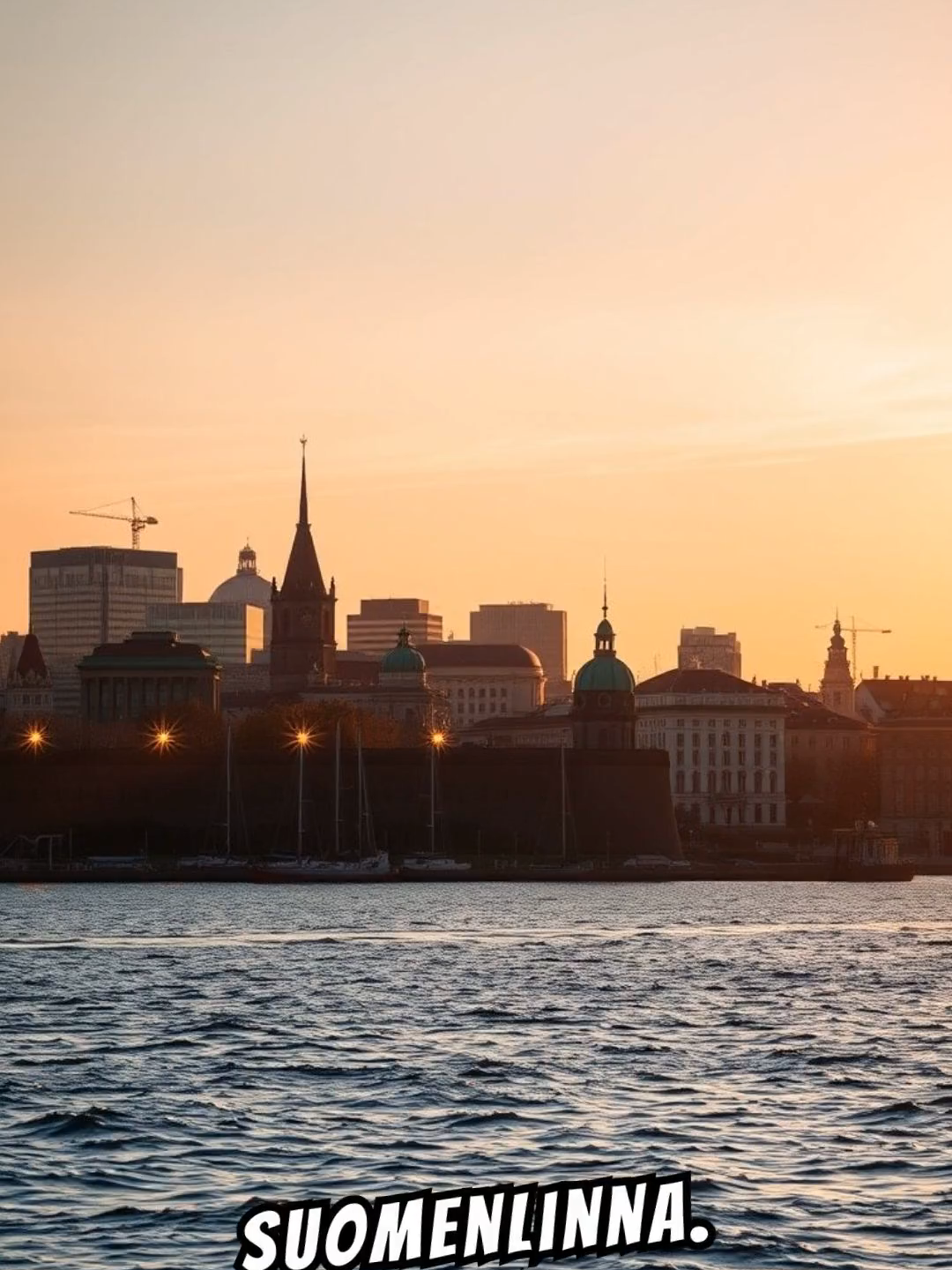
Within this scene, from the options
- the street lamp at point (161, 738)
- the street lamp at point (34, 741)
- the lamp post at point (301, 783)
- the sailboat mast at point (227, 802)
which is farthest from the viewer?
the street lamp at point (161, 738)

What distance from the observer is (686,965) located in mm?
71375

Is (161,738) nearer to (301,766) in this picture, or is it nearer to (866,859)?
(301,766)

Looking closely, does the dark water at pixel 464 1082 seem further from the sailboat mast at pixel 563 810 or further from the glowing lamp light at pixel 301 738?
the glowing lamp light at pixel 301 738

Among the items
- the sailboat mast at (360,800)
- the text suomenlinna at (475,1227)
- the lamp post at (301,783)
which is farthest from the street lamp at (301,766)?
the text suomenlinna at (475,1227)

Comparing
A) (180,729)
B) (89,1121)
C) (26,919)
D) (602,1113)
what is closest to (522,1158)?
(602,1113)

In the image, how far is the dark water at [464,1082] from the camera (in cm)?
3158

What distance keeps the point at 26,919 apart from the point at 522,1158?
5964 cm

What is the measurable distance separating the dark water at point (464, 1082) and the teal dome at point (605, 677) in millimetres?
82670

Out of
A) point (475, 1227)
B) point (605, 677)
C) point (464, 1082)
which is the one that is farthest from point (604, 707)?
point (475, 1227)

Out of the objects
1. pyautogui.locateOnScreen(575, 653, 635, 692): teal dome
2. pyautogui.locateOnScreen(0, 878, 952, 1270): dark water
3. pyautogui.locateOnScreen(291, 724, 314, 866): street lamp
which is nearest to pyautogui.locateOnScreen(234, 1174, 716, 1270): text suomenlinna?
pyautogui.locateOnScreen(0, 878, 952, 1270): dark water

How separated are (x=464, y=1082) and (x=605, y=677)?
12475 cm

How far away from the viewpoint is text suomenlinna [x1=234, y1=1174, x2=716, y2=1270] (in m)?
25.9

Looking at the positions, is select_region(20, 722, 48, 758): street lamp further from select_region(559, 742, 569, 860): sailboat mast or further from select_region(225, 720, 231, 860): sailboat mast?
select_region(559, 742, 569, 860): sailboat mast

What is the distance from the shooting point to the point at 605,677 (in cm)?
16712
